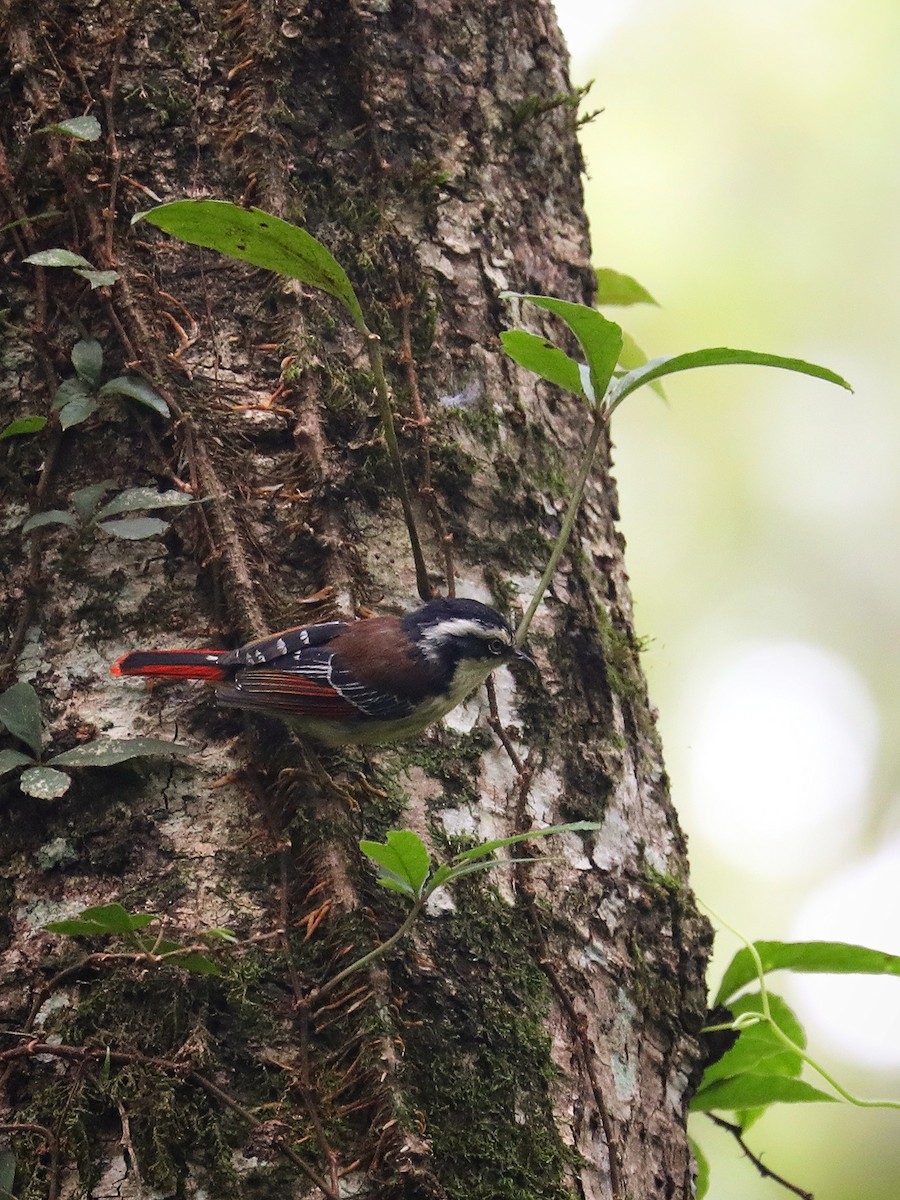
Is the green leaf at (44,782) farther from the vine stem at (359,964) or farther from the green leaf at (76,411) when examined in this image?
the green leaf at (76,411)

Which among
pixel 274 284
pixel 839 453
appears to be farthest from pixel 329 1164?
pixel 839 453

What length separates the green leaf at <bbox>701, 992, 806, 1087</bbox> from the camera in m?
2.77

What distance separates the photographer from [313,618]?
8.80ft

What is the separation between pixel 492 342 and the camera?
10.0ft

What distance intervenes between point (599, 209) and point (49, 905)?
820 centimetres

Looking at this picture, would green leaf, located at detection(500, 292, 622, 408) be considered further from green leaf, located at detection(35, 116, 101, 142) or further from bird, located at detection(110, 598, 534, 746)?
green leaf, located at detection(35, 116, 101, 142)

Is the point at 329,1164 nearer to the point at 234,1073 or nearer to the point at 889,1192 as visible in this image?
the point at 234,1073

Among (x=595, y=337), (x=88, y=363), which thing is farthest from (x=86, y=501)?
(x=595, y=337)

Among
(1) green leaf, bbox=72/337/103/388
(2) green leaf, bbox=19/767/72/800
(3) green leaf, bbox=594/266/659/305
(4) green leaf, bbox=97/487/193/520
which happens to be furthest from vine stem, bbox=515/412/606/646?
(3) green leaf, bbox=594/266/659/305

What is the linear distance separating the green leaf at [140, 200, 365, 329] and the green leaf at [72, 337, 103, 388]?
594 millimetres

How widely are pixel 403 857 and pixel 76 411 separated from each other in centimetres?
129

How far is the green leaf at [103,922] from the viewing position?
2045 mm

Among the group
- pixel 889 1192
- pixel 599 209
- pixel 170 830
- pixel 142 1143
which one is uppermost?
pixel 599 209

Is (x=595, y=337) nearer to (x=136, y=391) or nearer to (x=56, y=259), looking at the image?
(x=136, y=391)
